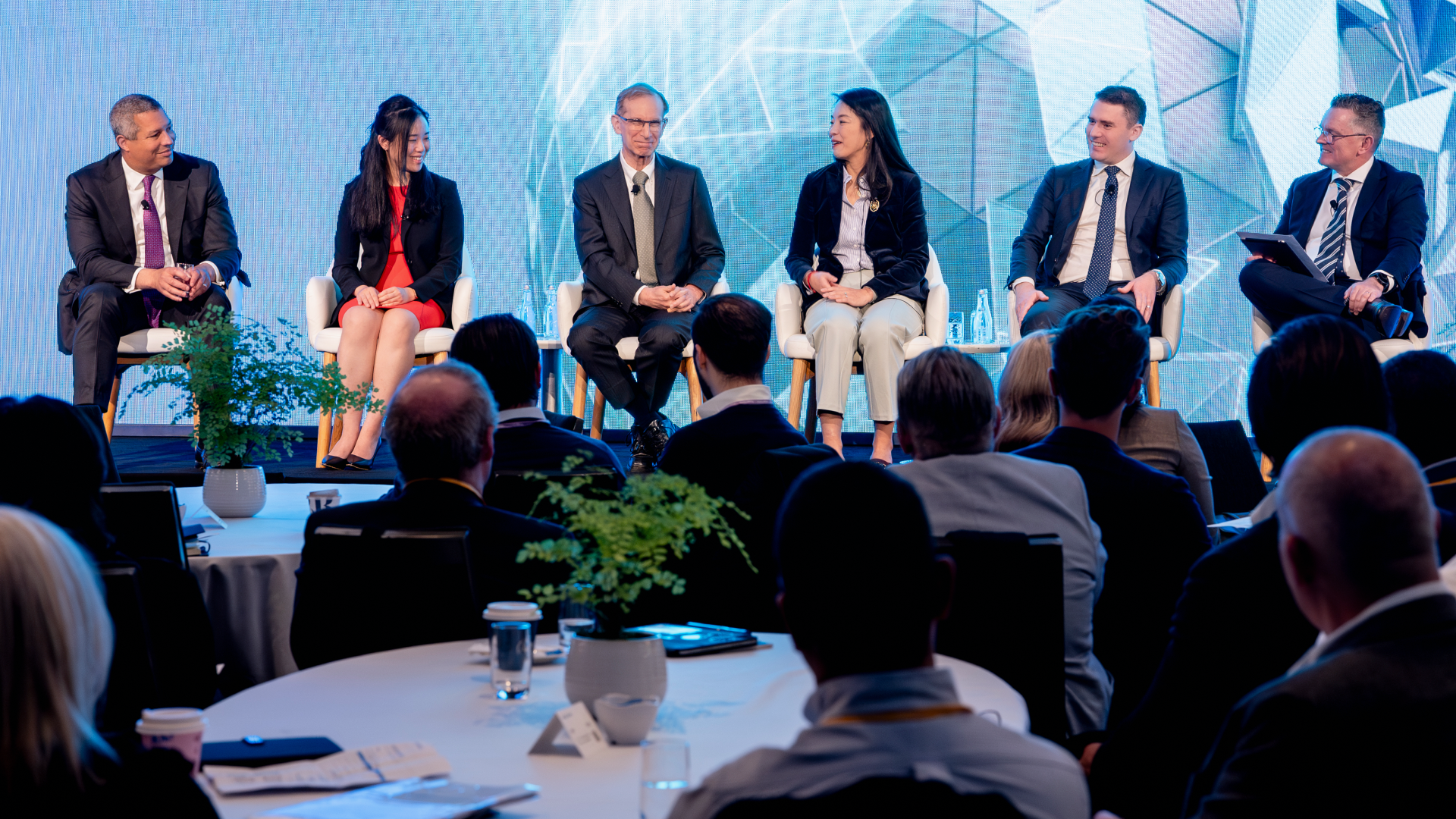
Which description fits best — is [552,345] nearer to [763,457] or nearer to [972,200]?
[972,200]

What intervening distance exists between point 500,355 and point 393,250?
286 centimetres

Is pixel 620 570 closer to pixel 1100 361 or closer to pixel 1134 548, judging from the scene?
pixel 1134 548

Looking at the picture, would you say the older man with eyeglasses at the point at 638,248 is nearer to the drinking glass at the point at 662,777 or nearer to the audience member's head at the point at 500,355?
the audience member's head at the point at 500,355

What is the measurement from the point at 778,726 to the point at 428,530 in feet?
2.39

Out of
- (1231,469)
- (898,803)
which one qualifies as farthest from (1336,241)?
(898,803)

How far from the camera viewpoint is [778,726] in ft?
5.24

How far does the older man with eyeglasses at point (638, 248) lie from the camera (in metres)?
5.66

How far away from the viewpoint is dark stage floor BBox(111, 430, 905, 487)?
4.81 meters

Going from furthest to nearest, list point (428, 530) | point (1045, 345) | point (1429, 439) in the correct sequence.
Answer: point (1045, 345), point (1429, 439), point (428, 530)

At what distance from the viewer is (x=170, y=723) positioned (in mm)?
1277

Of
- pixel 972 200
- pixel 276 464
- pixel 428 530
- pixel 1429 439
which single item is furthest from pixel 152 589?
pixel 972 200

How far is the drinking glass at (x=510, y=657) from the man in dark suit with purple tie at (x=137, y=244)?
445 centimetres

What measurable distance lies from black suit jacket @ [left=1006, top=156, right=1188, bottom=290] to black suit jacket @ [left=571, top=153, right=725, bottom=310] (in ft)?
4.66

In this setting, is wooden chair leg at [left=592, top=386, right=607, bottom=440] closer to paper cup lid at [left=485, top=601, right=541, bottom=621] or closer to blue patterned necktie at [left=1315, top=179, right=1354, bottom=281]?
blue patterned necktie at [left=1315, top=179, right=1354, bottom=281]
